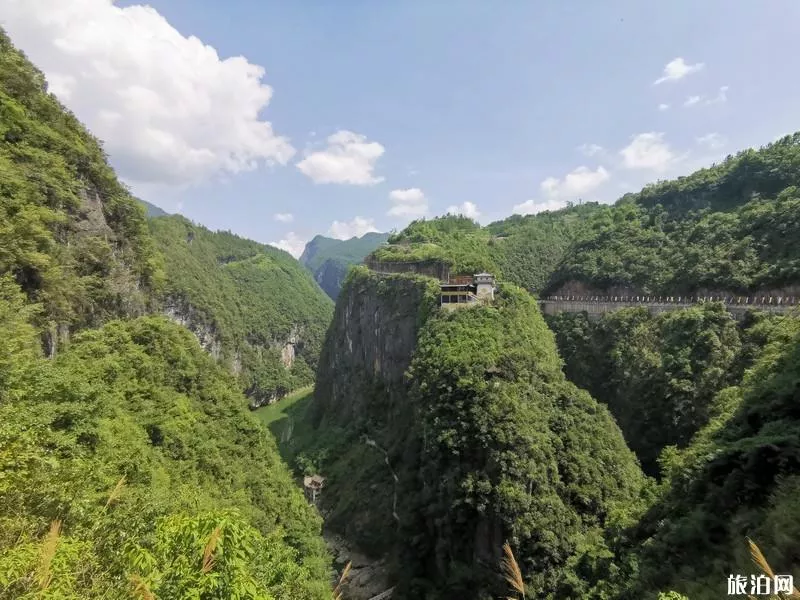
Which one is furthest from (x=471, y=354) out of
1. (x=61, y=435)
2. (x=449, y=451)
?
(x=61, y=435)

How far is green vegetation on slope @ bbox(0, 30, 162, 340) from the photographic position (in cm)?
1769

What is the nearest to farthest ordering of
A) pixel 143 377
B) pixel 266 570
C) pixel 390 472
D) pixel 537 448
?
pixel 266 570, pixel 143 377, pixel 537 448, pixel 390 472

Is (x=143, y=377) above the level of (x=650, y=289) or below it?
below

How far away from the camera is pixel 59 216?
784 inches

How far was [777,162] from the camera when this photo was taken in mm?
51688

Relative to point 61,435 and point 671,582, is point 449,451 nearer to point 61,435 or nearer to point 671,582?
point 671,582

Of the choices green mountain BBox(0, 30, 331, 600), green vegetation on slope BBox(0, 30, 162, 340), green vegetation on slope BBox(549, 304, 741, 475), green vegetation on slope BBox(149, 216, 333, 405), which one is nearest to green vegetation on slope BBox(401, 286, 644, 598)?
green vegetation on slope BBox(549, 304, 741, 475)

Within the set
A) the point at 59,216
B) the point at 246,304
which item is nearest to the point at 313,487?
the point at 59,216

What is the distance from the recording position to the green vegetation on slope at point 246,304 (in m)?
77.1

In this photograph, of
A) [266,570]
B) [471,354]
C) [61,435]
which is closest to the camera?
[266,570]

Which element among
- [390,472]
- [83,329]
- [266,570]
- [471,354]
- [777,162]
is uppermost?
[777,162]

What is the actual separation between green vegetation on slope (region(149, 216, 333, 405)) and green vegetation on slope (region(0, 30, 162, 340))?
43.0 m

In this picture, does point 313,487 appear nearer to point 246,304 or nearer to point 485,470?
point 485,470

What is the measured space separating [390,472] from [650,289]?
34438 mm
